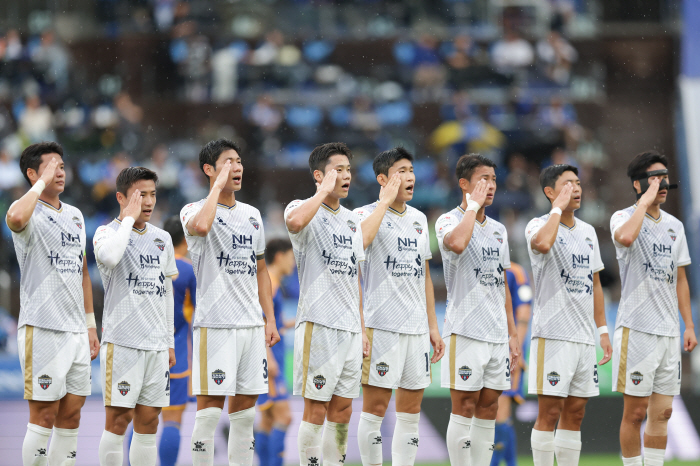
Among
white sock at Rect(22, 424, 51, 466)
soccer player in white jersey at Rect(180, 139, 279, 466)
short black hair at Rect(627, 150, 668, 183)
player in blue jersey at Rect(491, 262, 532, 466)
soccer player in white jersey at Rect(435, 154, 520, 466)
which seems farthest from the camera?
player in blue jersey at Rect(491, 262, 532, 466)

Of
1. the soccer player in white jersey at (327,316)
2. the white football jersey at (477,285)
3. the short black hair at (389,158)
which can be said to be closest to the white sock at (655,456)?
the white football jersey at (477,285)

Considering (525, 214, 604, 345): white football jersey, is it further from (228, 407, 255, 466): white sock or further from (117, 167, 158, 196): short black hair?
(117, 167, 158, 196): short black hair

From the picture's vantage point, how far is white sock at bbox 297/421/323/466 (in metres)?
6.11

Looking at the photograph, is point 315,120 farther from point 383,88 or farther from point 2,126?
point 2,126

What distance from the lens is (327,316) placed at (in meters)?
6.29

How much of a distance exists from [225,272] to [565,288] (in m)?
2.71

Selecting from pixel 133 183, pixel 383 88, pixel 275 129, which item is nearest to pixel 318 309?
pixel 133 183

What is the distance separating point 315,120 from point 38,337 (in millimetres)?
11522

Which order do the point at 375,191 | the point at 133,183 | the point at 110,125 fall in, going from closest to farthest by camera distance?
the point at 133,183 → the point at 375,191 → the point at 110,125

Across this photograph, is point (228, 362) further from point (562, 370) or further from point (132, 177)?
point (562, 370)

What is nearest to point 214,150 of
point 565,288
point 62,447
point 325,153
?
point 325,153

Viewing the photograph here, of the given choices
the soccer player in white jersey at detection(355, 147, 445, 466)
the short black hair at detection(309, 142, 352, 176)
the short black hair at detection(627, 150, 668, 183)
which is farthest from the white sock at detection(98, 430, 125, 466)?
the short black hair at detection(627, 150, 668, 183)

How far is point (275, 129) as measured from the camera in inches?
663

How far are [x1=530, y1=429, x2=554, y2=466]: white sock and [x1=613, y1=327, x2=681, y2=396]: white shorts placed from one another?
77 centimetres
